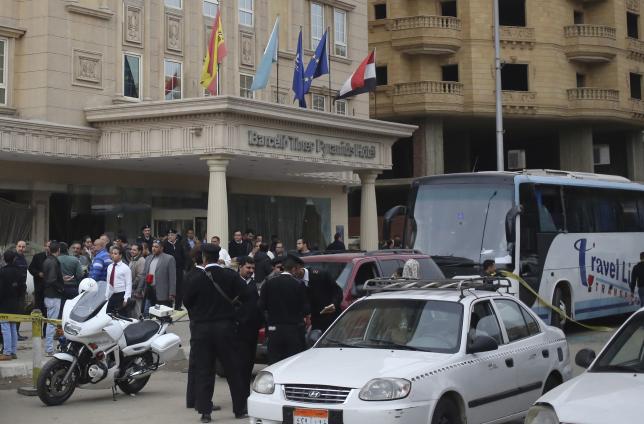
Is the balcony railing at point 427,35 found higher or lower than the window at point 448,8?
lower

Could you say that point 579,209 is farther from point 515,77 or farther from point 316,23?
point 515,77

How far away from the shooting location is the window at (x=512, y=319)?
970 centimetres

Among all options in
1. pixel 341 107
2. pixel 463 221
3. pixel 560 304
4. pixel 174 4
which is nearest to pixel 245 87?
pixel 174 4

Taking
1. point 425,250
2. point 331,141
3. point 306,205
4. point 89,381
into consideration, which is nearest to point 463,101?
point 306,205

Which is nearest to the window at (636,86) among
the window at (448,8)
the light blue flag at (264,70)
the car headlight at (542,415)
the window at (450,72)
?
the window at (450,72)

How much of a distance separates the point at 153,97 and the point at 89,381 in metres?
18.3

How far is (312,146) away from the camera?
2908 cm

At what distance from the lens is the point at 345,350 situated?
9.07 metres

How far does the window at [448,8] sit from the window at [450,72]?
266cm

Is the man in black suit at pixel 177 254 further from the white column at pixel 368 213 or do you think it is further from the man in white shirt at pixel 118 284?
the white column at pixel 368 213

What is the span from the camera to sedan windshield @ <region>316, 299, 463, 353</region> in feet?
29.5

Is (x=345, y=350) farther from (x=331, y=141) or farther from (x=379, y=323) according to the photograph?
(x=331, y=141)

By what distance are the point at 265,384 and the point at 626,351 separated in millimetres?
3154

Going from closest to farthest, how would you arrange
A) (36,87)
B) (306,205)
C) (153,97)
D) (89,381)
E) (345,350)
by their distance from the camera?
(345,350) → (89,381) → (36,87) → (153,97) → (306,205)
